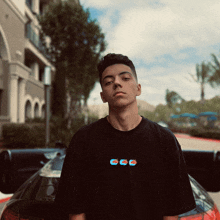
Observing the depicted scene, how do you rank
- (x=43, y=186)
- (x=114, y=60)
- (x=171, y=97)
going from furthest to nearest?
(x=171, y=97)
(x=43, y=186)
(x=114, y=60)

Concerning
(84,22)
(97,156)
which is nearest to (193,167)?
(97,156)

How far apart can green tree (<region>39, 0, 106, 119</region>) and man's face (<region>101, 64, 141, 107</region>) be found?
16.7 m

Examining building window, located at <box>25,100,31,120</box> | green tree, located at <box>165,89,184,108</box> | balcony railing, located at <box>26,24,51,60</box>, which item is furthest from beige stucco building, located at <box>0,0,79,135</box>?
green tree, located at <box>165,89,184,108</box>

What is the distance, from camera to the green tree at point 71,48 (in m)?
18.2

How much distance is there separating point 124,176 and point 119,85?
0.50 metres

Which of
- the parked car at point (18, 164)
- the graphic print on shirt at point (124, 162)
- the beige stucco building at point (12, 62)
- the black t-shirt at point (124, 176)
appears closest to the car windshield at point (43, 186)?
the parked car at point (18, 164)

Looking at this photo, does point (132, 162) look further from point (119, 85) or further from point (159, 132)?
point (119, 85)

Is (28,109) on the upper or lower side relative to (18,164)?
upper

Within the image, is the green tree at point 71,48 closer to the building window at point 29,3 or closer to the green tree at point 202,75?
the building window at point 29,3

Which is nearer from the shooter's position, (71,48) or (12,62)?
(12,62)

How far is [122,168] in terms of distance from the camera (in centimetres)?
134

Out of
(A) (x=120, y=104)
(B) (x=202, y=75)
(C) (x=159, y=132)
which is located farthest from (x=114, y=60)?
(B) (x=202, y=75)

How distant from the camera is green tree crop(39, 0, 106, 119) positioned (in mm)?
18156

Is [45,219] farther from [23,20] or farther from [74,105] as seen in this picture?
[23,20]
